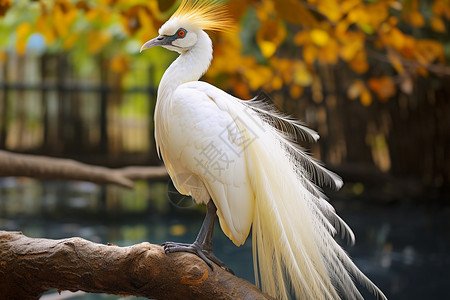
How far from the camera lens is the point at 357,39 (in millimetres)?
2799

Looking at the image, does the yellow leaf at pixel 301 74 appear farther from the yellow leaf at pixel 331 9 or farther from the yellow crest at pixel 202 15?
the yellow crest at pixel 202 15

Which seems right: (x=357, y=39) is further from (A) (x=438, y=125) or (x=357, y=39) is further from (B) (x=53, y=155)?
(B) (x=53, y=155)

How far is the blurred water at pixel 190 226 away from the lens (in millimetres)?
2492

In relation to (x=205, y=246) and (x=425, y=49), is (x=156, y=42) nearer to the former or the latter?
(x=205, y=246)

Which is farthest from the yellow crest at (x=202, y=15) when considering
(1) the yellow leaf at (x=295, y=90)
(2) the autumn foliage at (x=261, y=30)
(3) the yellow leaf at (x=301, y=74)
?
(1) the yellow leaf at (x=295, y=90)

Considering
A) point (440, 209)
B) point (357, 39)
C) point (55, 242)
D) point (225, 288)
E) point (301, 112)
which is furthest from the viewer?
point (301, 112)

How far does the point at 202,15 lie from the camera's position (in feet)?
4.08

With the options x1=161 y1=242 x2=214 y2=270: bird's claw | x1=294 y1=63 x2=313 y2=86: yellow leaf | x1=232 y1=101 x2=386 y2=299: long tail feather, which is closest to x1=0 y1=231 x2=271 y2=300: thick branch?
x1=161 y1=242 x2=214 y2=270: bird's claw

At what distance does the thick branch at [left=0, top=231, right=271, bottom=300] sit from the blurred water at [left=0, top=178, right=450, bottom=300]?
0.81 m

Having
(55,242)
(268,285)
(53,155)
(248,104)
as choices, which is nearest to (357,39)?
(248,104)

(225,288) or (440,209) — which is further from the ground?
(225,288)

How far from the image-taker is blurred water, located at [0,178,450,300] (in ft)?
8.18

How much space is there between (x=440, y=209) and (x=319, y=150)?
1289 mm

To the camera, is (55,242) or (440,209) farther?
(440,209)
